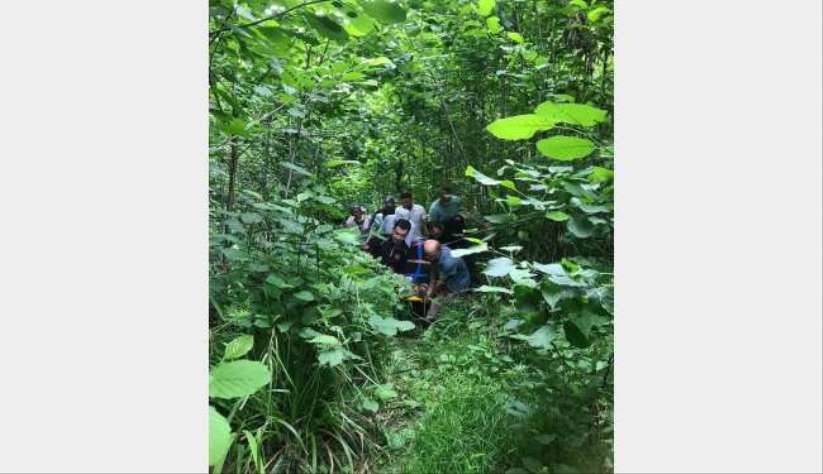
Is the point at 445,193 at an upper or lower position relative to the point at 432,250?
upper

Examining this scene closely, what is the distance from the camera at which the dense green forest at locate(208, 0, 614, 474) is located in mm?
1202

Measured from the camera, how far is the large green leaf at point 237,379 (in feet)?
2.83

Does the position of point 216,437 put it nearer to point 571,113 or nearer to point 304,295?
point 571,113

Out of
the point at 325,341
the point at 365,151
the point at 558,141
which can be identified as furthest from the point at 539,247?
the point at 365,151

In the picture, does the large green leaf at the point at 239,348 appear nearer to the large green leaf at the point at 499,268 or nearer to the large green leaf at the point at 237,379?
the large green leaf at the point at 237,379

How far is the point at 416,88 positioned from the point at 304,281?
4.49 ft

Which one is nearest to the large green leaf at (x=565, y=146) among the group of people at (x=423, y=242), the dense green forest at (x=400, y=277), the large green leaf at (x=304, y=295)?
the dense green forest at (x=400, y=277)

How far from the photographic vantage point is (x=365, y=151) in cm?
301

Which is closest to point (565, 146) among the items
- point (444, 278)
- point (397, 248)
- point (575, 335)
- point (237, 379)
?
point (575, 335)

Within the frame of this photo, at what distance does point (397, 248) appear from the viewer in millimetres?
3240

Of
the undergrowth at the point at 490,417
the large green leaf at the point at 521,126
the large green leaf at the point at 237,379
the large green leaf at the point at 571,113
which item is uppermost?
the large green leaf at the point at 571,113

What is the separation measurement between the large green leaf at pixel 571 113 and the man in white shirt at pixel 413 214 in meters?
1.98

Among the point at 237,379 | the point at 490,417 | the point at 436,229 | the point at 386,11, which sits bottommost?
the point at 490,417

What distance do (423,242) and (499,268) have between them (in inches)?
66.3
